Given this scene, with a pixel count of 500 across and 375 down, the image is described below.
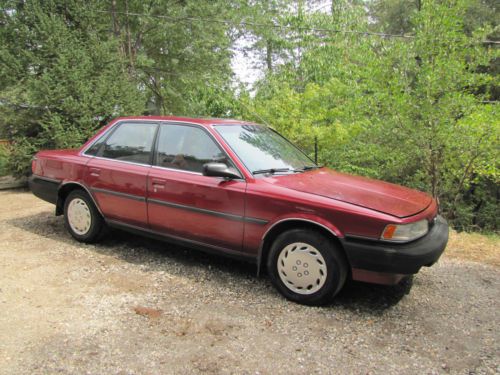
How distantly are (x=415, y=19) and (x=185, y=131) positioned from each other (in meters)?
4.66

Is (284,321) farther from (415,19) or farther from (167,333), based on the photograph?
(415,19)

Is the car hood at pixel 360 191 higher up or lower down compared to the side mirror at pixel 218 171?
lower down

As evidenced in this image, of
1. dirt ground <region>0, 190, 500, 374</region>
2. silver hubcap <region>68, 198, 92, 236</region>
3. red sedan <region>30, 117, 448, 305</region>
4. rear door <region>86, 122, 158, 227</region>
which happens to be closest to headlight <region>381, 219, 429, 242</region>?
red sedan <region>30, 117, 448, 305</region>

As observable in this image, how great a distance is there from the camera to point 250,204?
141 inches

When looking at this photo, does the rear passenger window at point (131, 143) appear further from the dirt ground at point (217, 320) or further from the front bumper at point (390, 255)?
the front bumper at point (390, 255)

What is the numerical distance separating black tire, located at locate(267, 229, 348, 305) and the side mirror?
726 mm

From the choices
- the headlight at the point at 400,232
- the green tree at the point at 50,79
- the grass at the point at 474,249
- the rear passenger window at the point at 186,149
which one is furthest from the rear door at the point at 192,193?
the green tree at the point at 50,79

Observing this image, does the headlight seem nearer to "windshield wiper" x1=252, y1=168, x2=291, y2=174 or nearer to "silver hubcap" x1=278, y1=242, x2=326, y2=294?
"silver hubcap" x1=278, y1=242, x2=326, y2=294

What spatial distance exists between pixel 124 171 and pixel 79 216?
1.04 m

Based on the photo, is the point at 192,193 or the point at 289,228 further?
the point at 192,193

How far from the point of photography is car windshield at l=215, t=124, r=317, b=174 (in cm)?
393

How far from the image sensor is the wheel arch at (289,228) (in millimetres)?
3279

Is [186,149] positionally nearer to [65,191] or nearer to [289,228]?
[289,228]

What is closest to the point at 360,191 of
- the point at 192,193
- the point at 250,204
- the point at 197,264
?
the point at 250,204
